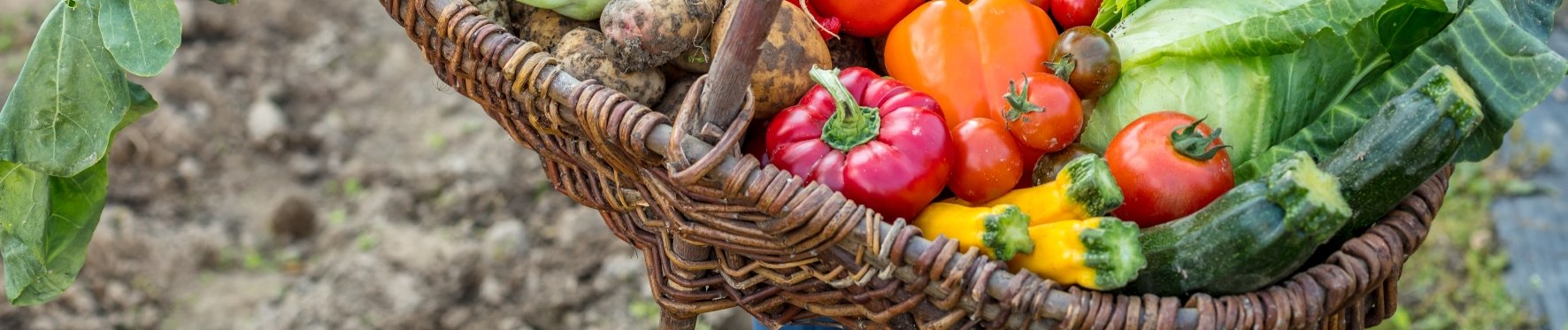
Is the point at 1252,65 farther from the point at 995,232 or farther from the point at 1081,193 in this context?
the point at 995,232

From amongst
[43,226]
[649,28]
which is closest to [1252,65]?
[649,28]

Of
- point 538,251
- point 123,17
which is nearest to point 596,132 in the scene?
point 123,17

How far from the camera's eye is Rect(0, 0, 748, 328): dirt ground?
322 centimetres

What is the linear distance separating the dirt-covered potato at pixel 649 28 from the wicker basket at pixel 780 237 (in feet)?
0.44

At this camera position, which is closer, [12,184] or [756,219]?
[756,219]

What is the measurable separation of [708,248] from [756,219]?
205 mm

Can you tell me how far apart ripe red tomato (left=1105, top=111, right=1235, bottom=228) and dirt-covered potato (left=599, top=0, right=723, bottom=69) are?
65 centimetres

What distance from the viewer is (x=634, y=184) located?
1691 millimetres

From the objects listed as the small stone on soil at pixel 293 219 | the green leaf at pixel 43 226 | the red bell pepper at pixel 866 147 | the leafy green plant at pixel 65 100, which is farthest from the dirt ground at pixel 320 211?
the red bell pepper at pixel 866 147

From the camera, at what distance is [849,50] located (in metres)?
2.13

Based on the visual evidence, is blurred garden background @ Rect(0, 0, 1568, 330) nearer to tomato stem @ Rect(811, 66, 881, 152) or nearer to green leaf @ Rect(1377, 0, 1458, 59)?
tomato stem @ Rect(811, 66, 881, 152)

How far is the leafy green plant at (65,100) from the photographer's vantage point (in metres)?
1.77

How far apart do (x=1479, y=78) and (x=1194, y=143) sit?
39cm

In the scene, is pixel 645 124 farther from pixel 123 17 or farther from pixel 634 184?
pixel 123 17
